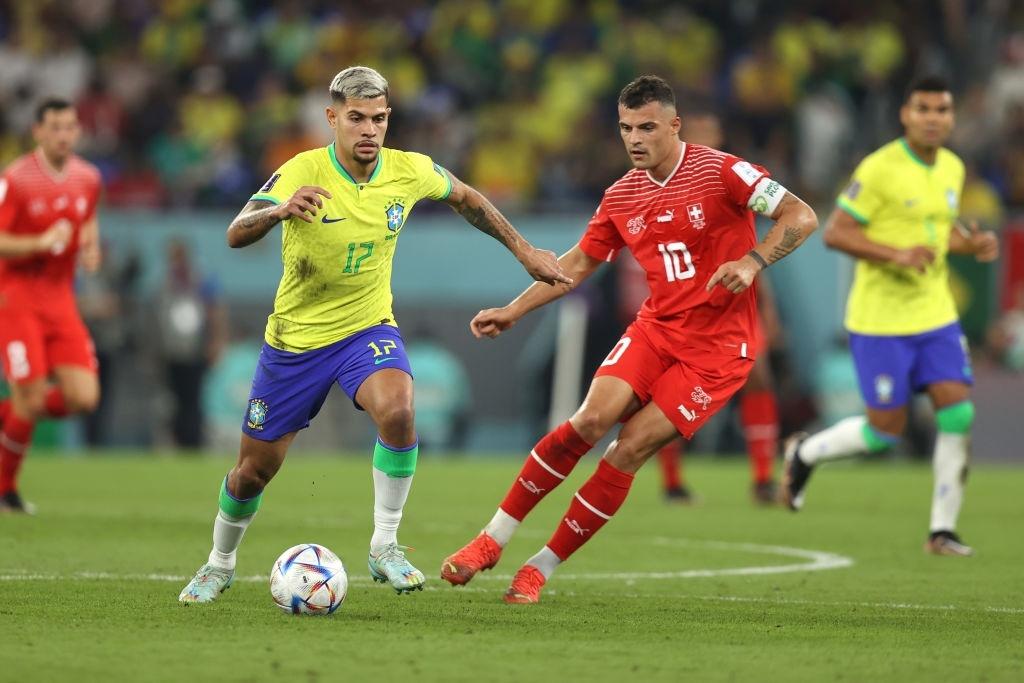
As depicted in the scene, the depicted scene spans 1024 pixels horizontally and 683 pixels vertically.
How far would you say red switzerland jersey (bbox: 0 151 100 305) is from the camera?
40.3 feet

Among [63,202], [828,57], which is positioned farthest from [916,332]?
[828,57]

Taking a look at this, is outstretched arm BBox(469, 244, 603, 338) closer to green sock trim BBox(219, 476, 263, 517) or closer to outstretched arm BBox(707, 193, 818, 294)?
outstretched arm BBox(707, 193, 818, 294)

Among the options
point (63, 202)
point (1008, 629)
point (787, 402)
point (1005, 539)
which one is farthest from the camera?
point (787, 402)

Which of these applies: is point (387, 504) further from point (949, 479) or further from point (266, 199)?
point (949, 479)

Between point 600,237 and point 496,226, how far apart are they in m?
0.68

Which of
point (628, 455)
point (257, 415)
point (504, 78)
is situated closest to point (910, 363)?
point (628, 455)

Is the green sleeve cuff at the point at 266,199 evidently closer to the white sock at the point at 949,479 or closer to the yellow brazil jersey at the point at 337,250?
the yellow brazil jersey at the point at 337,250

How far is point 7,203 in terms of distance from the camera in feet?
40.0

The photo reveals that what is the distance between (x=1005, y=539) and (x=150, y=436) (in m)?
12.0

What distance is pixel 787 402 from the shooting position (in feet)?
63.5

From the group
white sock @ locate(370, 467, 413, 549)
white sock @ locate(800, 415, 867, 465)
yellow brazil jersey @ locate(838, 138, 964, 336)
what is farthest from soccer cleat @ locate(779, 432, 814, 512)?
white sock @ locate(370, 467, 413, 549)

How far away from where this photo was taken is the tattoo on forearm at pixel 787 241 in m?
7.92

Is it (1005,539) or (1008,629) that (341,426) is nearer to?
(1005,539)

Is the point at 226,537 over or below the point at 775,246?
below
